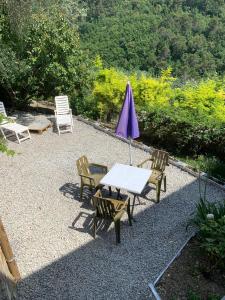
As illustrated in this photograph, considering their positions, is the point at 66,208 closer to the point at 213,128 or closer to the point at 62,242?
the point at 62,242

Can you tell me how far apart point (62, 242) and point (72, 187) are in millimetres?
1938

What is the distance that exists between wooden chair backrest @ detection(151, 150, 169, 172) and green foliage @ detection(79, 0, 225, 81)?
30.4 metres

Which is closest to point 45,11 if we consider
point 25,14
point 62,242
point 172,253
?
point 25,14

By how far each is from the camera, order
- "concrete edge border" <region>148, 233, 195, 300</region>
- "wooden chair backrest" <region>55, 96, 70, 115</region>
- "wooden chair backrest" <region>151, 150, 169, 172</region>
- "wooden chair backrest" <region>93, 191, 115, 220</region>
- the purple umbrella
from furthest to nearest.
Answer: "wooden chair backrest" <region>55, 96, 70, 115</region> → "wooden chair backrest" <region>151, 150, 169, 172</region> → the purple umbrella → "wooden chair backrest" <region>93, 191, 115, 220</region> → "concrete edge border" <region>148, 233, 195, 300</region>

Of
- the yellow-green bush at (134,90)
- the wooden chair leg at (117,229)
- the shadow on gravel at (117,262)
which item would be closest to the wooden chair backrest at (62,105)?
Result: the yellow-green bush at (134,90)

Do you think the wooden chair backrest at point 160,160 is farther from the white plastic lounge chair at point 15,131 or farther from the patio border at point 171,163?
the white plastic lounge chair at point 15,131

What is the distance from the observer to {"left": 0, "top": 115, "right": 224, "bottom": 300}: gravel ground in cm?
525

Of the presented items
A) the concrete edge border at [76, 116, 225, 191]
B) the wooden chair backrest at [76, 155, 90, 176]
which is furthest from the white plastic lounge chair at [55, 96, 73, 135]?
the wooden chair backrest at [76, 155, 90, 176]

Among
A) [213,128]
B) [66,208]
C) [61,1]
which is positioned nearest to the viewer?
[66,208]

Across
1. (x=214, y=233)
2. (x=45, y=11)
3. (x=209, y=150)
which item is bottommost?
(x=209, y=150)

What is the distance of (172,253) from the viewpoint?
585 cm

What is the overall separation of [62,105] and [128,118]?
513cm

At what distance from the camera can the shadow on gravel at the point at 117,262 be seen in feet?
16.8

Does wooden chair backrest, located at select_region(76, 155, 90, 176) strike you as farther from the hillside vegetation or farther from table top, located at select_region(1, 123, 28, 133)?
table top, located at select_region(1, 123, 28, 133)
